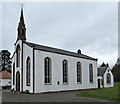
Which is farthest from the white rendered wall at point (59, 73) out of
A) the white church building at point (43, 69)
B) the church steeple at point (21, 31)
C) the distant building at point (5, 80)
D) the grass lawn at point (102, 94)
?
the distant building at point (5, 80)

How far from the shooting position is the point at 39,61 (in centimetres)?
2364

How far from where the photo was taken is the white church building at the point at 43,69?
76.3 ft

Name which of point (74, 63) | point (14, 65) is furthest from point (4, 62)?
point (74, 63)

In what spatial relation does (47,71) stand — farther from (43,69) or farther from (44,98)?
(44,98)

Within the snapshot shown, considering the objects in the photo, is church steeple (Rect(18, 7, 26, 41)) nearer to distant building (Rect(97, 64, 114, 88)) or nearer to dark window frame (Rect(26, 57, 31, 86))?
dark window frame (Rect(26, 57, 31, 86))

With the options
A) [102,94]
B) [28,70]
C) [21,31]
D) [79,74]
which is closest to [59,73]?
[28,70]

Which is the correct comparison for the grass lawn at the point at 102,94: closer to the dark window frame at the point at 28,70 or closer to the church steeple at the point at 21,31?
the dark window frame at the point at 28,70

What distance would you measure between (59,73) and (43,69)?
360 centimetres

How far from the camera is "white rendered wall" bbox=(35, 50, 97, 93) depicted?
23.2 meters

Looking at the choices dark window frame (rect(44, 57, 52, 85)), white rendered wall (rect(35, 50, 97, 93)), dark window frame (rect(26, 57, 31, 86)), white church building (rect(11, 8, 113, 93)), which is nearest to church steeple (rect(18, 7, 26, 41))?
white church building (rect(11, 8, 113, 93))

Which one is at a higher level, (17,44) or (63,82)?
(17,44)

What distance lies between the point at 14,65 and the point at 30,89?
8124 millimetres

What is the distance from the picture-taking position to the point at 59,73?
26453 millimetres

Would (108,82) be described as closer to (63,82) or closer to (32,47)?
(63,82)
